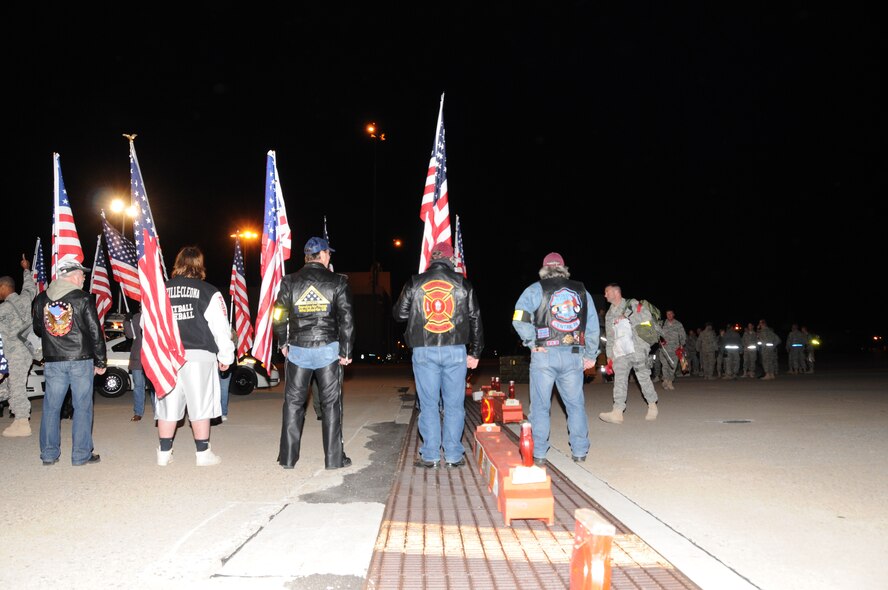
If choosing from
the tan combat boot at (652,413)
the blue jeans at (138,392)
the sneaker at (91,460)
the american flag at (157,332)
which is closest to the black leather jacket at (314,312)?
the american flag at (157,332)

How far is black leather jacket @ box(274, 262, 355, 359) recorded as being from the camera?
20.5 feet

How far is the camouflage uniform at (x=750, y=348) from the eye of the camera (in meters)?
20.2

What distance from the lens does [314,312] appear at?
20.5ft

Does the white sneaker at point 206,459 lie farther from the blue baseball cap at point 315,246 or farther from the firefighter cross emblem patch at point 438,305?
the firefighter cross emblem patch at point 438,305

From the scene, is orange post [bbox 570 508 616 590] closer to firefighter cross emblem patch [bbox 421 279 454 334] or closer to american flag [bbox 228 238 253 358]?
firefighter cross emblem patch [bbox 421 279 454 334]

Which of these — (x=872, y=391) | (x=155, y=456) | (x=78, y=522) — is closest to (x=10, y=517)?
(x=78, y=522)

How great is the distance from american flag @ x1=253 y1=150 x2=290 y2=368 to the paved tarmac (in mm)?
1267

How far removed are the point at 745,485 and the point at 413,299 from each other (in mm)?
3382

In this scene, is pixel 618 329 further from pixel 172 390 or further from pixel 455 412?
pixel 172 390

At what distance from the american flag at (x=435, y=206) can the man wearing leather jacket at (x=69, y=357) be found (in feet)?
13.0

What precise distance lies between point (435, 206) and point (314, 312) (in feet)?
12.0

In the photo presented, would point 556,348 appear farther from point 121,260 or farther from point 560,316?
point 121,260

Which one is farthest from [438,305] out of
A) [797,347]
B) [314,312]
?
[797,347]

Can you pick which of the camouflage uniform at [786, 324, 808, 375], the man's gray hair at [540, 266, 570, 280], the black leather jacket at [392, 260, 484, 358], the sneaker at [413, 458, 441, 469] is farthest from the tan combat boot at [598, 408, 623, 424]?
the camouflage uniform at [786, 324, 808, 375]
